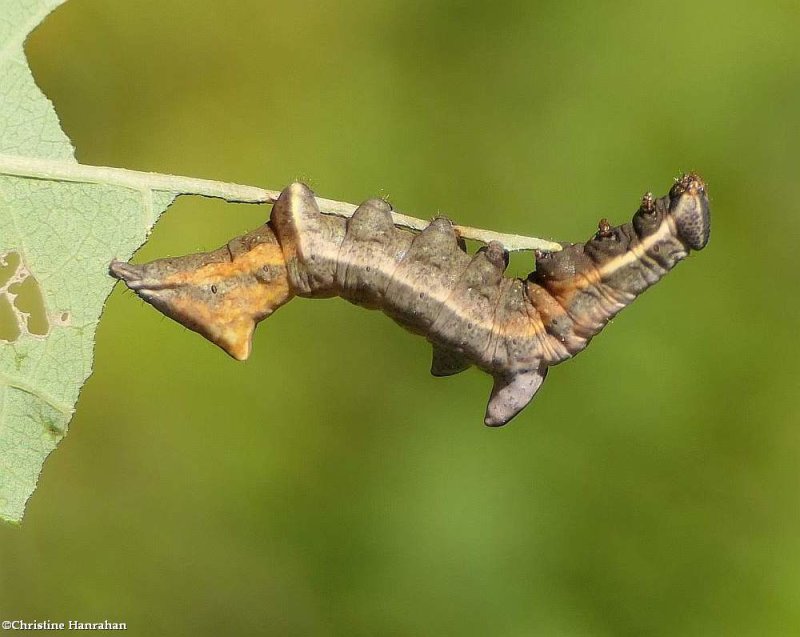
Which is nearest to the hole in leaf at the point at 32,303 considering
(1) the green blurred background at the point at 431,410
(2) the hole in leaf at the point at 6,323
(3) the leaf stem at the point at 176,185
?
→ (2) the hole in leaf at the point at 6,323

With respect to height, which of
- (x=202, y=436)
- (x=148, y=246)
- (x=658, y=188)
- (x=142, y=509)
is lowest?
(x=142, y=509)

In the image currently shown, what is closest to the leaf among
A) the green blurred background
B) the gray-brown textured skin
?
the gray-brown textured skin

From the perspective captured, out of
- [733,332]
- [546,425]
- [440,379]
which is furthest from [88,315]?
[733,332]

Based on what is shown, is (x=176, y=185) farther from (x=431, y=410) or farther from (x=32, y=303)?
(x=431, y=410)

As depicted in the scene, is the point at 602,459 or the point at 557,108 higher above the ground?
the point at 557,108

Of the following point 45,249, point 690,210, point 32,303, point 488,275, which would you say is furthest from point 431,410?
point 45,249

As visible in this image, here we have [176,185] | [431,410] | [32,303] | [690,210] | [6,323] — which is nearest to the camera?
[690,210]

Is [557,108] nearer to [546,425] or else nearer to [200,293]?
[546,425]
